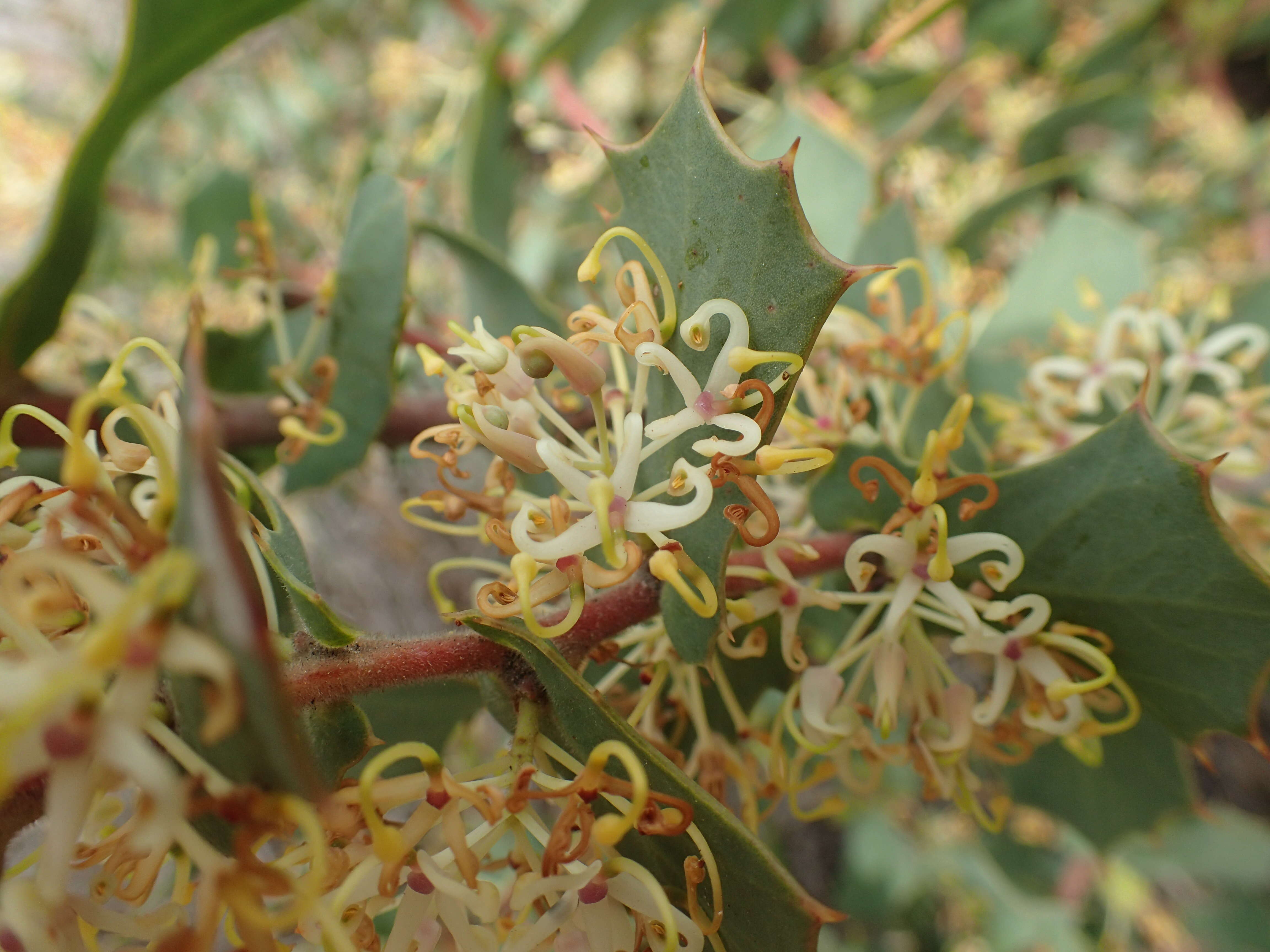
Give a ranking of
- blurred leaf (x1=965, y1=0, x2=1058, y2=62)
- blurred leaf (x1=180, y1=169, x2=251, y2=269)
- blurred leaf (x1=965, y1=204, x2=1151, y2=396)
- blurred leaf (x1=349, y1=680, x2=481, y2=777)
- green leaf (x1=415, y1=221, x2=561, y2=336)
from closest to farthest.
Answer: blurred leaf (x1=349, y1=680, x2=481, y2=777), green leaf (x1=415, y1=221, x2=561, y2=336), blurred leaf (x1=965, y1=204, x2=1151, y2=396), blurred leaf (x1=180, y1=169, x2=251, y2=269), blurred leaf (x1=965, y1=0, x2=1058, y2=62)

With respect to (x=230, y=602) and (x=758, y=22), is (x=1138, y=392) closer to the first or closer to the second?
(x=230, y=602)

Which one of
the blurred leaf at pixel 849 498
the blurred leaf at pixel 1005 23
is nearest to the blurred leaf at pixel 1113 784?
the blurred leaf at pixel 849 498

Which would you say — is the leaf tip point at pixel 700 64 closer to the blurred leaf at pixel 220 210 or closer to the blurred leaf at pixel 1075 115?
the blurred leaf at pixel 220 210

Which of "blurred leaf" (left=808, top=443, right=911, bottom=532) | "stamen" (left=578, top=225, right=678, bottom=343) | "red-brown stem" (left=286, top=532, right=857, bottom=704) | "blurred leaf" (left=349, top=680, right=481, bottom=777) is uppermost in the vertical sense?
"stamen" (left=578, top=225, right=678, bottom=343)

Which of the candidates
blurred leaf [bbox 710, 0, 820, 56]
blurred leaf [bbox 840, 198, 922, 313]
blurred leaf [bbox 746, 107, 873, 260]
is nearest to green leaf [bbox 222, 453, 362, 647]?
blurred leaf [bbox 840, 198, 922, 313]

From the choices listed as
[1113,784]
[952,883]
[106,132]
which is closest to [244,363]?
[106,132]

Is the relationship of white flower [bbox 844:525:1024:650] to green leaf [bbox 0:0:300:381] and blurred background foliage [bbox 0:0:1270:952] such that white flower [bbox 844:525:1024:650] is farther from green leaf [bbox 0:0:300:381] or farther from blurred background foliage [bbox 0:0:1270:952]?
green leaf [bbox 0:0:300:381]

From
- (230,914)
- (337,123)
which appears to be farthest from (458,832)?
(337,123)
